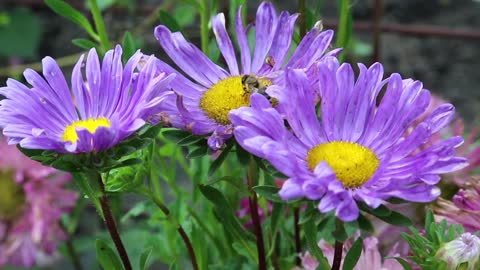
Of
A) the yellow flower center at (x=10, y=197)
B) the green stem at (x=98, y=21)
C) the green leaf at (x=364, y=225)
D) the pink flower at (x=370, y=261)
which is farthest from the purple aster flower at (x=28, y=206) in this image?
the green leaf at (x=364, y=225)

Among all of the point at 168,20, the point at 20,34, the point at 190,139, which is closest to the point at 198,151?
the point at 190,139

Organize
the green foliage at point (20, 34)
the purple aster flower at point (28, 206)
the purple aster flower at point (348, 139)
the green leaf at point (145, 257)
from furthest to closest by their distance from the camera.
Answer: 1. the green foliage at point (20, 34)
2. the purple aster flower at point (28, 206)
3. the green leaf at point (145, 257)
4. the purple aster flower at point (348, 139)

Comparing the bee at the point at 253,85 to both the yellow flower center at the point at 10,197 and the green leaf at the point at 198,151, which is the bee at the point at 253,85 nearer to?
the green leaf at the point at 198,151

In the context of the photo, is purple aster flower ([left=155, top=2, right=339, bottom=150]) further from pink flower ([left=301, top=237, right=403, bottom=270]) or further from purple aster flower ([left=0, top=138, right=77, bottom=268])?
purple aster flower ([left=0, top=138, right=77, bottom=268])

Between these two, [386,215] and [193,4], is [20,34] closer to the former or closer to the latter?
[193,4]

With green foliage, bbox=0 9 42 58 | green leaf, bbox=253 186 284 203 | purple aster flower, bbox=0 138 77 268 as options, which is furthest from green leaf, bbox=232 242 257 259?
green foliage, bbox=0 9 42 58
